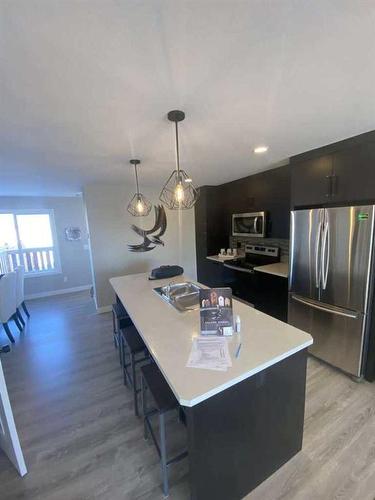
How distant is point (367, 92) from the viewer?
1298 mm

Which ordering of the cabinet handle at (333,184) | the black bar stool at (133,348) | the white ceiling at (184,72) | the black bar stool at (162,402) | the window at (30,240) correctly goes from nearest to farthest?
the white ceiling at (184,72) → the black bar stool at (162,402) → the black bar stool at (133,348) → the cabinet handle at (333,184) → the window at (30,240)

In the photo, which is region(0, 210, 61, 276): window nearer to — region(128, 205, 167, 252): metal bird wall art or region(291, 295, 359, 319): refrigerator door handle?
region(128, 205, 167, 252): metal bird wall art

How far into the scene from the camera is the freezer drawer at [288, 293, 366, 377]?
207 cm

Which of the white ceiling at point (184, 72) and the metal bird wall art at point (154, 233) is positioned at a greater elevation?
the white ceiling at point (184, 72)

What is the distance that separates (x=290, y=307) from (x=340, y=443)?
1.32 metres

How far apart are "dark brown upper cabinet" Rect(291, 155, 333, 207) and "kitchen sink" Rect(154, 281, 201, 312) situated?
160 centimetres

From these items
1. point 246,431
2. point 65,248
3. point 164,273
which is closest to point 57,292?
point 65,248

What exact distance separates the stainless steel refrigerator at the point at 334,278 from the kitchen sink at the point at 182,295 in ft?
4.08

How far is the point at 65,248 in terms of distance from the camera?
5.35 metres

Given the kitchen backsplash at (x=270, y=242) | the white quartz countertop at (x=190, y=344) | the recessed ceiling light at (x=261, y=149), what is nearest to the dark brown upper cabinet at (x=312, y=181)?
the recessed ceiling light at (x=261, y=149)

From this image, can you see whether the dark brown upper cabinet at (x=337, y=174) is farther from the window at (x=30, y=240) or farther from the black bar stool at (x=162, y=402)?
the window at (x=30, y=240)

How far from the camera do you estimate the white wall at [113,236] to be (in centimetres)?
390

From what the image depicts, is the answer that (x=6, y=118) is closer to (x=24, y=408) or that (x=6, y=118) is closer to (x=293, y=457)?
(x=24, y=408)

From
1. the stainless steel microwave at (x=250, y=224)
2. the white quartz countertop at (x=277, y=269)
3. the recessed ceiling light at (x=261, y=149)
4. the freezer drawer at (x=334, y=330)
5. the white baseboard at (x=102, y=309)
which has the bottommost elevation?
the white baseboard at (x=102, y=309)
